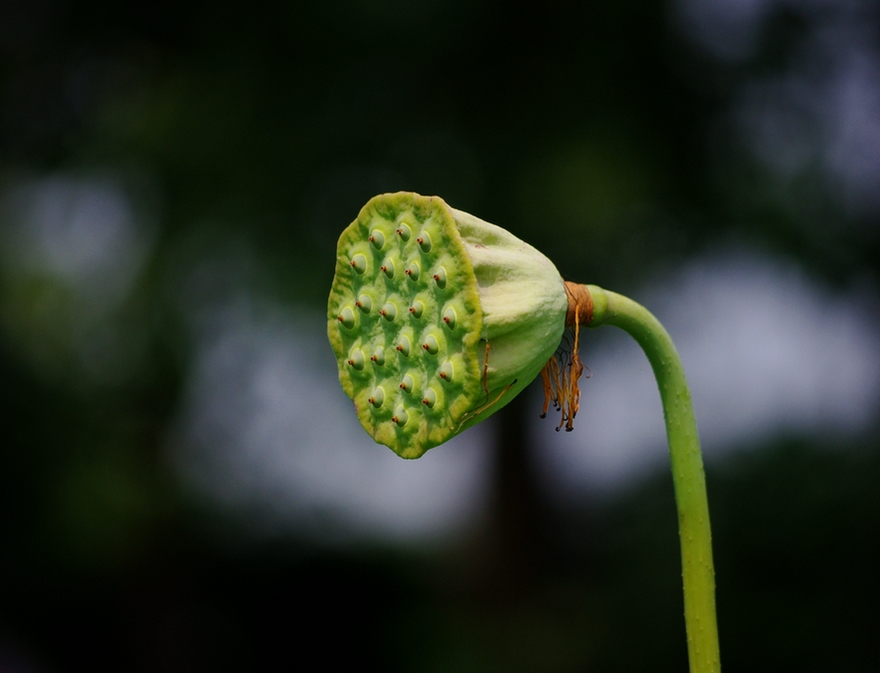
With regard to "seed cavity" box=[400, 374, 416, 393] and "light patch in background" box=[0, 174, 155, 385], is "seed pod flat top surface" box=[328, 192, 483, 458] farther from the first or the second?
"light patch in background" box=[0, 174, 155, 385]

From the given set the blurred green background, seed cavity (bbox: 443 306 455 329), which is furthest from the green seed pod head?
the blurred green background

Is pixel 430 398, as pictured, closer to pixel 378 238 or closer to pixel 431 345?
pixel 431 345

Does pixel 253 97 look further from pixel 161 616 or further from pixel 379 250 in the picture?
pixel 379 250

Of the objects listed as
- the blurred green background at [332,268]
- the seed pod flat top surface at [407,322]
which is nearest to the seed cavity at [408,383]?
the seed pod flat top surface at [407,322]

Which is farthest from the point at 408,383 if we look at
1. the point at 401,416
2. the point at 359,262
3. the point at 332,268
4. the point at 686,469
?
the point at 332,268

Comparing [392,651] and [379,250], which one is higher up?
[379,250]

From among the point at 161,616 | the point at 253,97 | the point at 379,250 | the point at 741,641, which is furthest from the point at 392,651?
the point at 379,250

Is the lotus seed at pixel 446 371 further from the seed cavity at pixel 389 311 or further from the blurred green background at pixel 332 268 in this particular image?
the blurred green background at pixel 332 268
